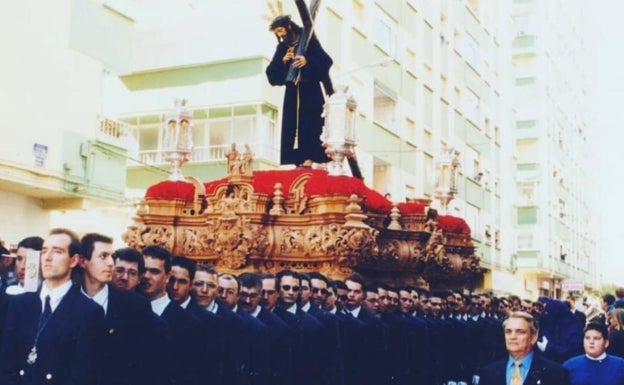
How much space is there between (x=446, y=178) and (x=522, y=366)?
7005 mm

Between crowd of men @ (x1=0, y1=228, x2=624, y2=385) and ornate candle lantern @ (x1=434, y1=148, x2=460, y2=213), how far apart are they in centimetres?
227

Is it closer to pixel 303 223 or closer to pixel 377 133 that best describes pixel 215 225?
pixel 303 223

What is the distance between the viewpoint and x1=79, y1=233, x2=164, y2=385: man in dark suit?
4797 millimetres

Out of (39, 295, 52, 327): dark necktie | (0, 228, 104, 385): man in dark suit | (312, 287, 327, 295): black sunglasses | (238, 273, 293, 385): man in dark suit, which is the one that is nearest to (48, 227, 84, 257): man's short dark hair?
(0, 228, 104, 385): man in dark suit

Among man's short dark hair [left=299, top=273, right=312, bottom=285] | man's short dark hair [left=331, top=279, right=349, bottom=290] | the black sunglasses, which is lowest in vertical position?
the black sunglasses

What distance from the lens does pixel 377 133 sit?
26.2m

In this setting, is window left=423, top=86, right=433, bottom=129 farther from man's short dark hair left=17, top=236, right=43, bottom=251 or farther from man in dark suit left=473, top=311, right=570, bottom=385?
Result: man in dark suit left=473, top=311, right=570, bottom=385

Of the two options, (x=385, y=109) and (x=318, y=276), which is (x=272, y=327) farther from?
(x=385, y=109)

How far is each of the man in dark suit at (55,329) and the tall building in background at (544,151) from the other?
114ft

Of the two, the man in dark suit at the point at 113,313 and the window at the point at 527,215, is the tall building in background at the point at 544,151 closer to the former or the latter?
the window at the point at 527,215

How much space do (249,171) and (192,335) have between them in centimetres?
352

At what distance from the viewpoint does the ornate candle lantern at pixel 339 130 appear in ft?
28.9

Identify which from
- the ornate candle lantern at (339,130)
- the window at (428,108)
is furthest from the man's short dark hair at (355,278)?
the window at (428,108)

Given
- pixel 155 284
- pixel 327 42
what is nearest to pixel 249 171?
pixel 155 284
